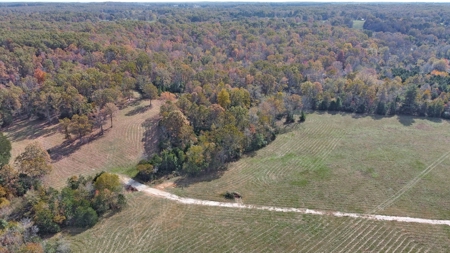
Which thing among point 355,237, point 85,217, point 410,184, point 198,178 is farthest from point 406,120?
point 85,217

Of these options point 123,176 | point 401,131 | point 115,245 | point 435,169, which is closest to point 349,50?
point 401,131

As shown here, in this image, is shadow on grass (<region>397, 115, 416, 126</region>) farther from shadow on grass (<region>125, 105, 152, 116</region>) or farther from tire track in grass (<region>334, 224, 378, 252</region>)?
shadow on grass (<region>125, 105, 152, 116</region>)

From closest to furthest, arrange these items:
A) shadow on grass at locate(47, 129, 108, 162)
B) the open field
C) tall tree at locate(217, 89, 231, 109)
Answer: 1. the open field
2. shadow on grass at locate(47, 129, 108, 162)
3. tall tree at locate(217, 89, 231, 109)

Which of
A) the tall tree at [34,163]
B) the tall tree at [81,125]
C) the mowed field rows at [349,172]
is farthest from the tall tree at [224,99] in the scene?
the tall tree at [34,163]

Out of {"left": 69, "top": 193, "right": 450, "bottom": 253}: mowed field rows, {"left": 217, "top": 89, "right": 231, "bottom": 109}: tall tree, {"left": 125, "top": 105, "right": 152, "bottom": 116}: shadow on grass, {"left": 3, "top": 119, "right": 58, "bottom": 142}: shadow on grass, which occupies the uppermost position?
{"left": 217, "top": 89, "right": 231, "bottom": 109}: tall tree

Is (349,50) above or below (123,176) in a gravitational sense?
above

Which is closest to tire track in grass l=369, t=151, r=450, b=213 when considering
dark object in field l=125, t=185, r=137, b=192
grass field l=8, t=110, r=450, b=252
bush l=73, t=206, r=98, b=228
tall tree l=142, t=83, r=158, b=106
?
grass field l=8, t=110, r=450, b=252

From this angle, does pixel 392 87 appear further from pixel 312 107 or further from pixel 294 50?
pixel 294 50

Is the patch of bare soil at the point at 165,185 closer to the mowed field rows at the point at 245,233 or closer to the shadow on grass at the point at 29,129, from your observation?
the mowed field rows at the point at 245,233
